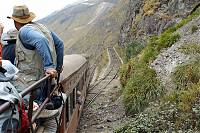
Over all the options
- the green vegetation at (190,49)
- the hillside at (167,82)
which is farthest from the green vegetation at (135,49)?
the green vegetation at (190,49)

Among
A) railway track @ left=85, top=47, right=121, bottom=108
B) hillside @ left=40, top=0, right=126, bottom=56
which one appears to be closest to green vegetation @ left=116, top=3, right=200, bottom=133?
railway track @ left=85, top=47, right=121, bottom=108

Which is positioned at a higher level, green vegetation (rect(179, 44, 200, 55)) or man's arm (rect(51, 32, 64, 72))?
man's arm (rect(51, 32, 64, 72))

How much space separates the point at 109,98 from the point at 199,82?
372 inches

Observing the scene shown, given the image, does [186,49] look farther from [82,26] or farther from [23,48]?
[82,26]

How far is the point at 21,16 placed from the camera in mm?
5441

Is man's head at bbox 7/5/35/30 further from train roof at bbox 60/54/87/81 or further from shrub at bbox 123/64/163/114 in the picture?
shrub at bbox 123/64/163/114

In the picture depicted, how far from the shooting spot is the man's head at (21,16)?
5.39 m

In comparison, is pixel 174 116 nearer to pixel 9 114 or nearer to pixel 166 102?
pixel 166 102

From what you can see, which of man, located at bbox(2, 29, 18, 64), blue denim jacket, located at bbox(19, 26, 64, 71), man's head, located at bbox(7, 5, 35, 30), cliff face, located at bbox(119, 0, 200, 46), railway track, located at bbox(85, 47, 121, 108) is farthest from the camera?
cliff face, located at bbox(119, 0, 200, 46)

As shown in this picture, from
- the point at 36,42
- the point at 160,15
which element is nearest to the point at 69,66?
the point at 36,42

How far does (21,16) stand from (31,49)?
0.47m

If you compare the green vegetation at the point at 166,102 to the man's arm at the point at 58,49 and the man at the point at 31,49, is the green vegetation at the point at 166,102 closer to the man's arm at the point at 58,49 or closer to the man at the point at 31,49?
the man's arm at the point at 58,49

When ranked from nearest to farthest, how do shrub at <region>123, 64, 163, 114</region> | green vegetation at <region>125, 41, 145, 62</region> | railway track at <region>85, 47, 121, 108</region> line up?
shrub at <region>123, 64, 163, 114</region> < railway track at <region>85, 47, 121, 108</region> < green vegetation at <region>125, 41, 145, 62</region>

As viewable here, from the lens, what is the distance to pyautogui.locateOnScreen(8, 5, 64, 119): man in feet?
16.9
